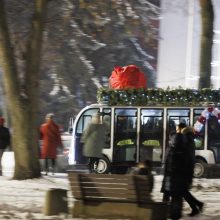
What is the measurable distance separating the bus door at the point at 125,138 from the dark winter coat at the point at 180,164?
935 cm

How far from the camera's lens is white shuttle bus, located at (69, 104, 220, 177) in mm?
20953

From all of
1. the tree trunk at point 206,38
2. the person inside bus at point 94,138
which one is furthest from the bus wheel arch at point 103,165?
the tree trunk at point 206,38

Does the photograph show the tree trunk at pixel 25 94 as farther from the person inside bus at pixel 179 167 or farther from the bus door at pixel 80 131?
the person inside bus at pixel 179 167

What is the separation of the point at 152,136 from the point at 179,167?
30.9 feet

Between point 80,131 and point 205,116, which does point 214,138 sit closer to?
point 205,116

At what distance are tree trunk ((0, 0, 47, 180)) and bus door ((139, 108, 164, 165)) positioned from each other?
175 inches

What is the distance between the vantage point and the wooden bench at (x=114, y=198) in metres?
11.6

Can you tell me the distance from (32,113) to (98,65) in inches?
810

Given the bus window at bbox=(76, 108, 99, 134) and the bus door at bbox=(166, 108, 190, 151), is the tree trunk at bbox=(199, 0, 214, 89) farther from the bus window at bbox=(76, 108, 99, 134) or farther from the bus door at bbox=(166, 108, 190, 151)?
the bus window at bbox=(76, 108, 99, 134)

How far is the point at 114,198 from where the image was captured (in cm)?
1189

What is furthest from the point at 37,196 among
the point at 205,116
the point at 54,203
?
the point at 205,116

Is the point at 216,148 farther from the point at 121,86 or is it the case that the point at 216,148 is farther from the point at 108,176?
the point at 108,176

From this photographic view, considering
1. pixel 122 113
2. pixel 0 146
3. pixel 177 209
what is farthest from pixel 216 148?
pixel 177 209

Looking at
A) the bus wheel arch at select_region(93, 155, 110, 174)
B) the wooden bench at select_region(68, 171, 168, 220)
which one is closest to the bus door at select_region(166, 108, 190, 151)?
the bus wheel arch at select_region(93, 155, 110, 174)
